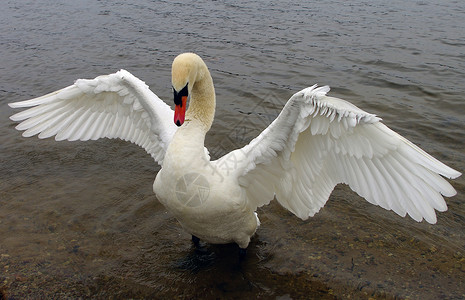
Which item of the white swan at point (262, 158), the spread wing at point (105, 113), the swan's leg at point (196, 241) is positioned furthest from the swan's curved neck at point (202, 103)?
the swan's leg at point (196, 241)

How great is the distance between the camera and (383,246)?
5.08 m

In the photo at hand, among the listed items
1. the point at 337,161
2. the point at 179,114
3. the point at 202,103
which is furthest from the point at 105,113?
the point at 337,161

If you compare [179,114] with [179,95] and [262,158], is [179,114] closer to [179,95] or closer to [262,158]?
[179,95]

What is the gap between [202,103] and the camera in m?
4.48

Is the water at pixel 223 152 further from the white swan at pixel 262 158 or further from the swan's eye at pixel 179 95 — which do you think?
the swan's eye at pixel 179 95

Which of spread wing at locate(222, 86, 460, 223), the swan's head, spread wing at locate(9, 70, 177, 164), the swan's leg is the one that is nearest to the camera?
spread wing at locate(222, 86, 460, 223)

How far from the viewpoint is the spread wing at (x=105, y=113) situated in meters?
4.91

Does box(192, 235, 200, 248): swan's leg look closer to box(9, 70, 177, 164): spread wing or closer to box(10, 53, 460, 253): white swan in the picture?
box(10, 53, 460, 253): white swan

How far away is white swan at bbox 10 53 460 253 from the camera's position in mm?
3533

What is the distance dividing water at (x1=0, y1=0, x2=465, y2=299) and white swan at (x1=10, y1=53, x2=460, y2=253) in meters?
0.70

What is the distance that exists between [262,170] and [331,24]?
40.9 ft

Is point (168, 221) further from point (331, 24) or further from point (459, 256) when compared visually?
point (331, 24)

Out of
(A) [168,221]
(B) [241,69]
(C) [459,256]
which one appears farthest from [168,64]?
(C) [459,256]

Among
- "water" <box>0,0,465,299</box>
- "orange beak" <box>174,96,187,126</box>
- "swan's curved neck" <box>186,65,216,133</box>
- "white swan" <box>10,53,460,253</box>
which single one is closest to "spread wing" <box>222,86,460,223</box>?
"white swan" <box>10,53,460,253</box>
